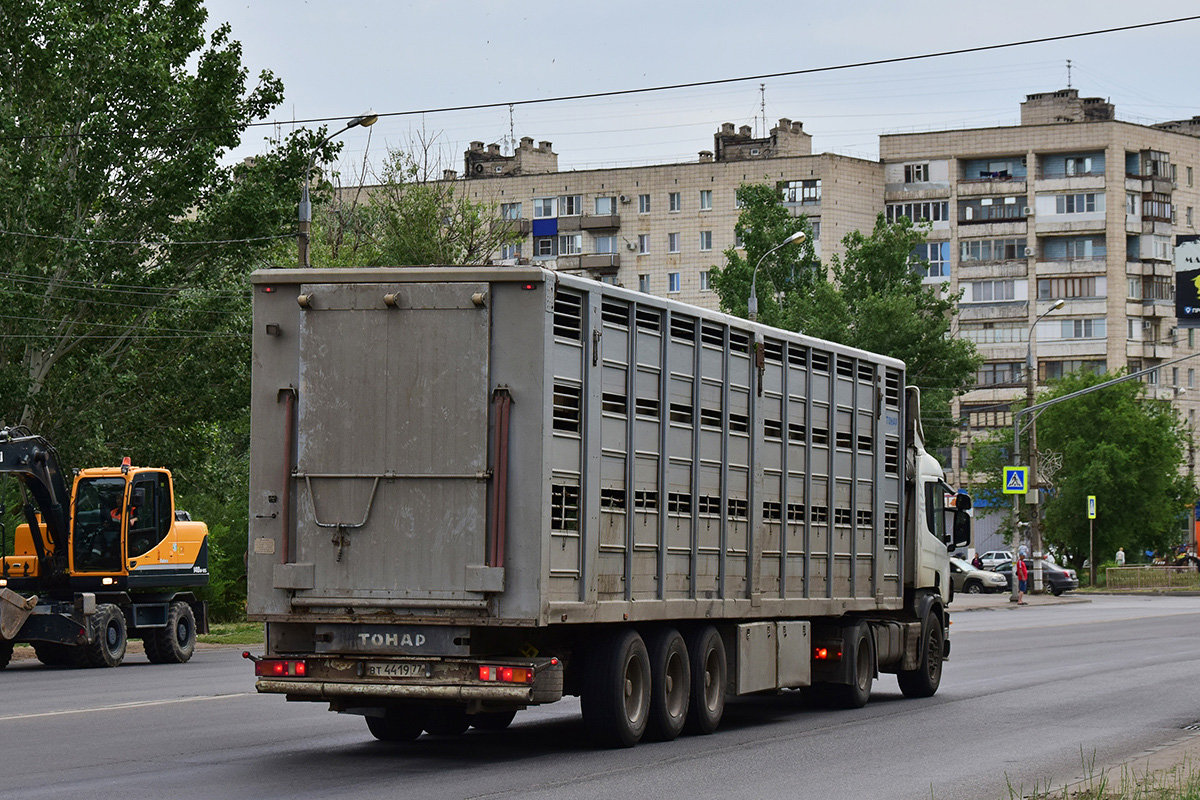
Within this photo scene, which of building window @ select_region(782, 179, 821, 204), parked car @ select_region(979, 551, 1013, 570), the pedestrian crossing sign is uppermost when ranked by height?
building window @ select_region(782, 179, 821, 204)

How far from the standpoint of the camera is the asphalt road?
39.3 ft

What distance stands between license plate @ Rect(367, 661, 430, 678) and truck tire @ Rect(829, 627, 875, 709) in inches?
261

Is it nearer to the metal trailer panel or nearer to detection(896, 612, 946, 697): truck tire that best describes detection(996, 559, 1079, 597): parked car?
detection(896, 612, 946, 697): truck tire

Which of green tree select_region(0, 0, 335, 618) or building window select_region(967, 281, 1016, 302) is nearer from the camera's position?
green tree select_region(0, 0, 335, 618)

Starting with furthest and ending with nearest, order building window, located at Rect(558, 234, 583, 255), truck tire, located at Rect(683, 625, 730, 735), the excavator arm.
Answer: building window, located at Rect(558, 234, 583, 255) → the excavator arm → truck tire, located at Rect(683, 625, 730, 735)

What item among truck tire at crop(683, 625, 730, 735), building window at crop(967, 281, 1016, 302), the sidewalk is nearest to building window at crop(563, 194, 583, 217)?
building window at crop(967, 281, 1016, 302)

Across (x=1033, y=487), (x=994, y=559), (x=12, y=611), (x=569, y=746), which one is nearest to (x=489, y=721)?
(x=569, y=746)

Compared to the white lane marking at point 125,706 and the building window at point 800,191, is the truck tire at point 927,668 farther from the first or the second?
the building window at point 800,191

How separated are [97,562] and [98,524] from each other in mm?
546

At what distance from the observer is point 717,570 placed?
51.3 ft

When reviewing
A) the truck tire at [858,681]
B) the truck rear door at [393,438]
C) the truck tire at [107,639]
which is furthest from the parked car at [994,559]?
the truck rear door at [393,438]

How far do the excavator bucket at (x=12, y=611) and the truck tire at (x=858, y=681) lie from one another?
1167 centimetres

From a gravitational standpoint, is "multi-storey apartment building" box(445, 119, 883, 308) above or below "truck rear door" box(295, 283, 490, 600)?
above

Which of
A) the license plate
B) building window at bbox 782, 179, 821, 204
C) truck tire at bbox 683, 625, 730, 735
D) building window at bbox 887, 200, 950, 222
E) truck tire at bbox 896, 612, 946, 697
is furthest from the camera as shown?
building window at bbox 887, 200, 950, 222
